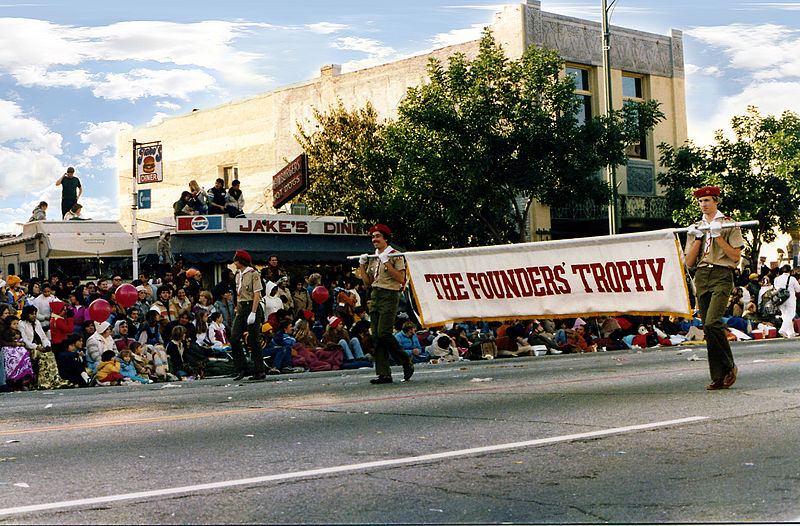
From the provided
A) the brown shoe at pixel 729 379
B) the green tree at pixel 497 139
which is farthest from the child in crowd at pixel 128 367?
the green tree at pixel 497 139

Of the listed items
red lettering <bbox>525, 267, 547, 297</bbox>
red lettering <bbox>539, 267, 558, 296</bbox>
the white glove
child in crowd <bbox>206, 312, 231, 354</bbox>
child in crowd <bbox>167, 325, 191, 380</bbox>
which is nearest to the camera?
the white glove

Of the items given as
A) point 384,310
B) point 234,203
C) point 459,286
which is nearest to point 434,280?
point 459,286

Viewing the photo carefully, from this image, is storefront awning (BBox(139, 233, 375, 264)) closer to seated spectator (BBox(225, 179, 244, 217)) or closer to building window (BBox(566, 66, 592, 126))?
seated spectator (BBox(225, 179, 244, 217))

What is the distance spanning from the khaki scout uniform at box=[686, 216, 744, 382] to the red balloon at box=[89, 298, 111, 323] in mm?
10900

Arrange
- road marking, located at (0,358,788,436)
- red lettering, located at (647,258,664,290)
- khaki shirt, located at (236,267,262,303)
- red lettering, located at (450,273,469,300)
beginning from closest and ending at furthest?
road marking, located at (0,358,788,436) < red lettering, located at (647,258,664,290) < red lettering, located at (450,273,469,300) < khaki shirt, located at (236,267,262,303)

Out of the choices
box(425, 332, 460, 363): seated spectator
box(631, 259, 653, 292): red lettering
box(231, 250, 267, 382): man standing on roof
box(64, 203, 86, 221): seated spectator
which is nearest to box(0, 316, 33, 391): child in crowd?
box(231, 250, 267, 382): man standing on roof

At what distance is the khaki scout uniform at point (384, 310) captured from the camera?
12320 mm

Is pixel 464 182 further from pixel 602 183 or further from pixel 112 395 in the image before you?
pixel 112 395

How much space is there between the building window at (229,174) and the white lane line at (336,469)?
40727mm

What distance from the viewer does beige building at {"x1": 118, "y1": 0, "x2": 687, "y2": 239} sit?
3659 centimetres

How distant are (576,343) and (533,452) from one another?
15848mm

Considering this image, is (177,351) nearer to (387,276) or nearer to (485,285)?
(387,276)

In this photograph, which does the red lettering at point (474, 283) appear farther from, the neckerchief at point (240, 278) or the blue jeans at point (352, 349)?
the blue jeans at point (352, 349)

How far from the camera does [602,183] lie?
30.0 meters
